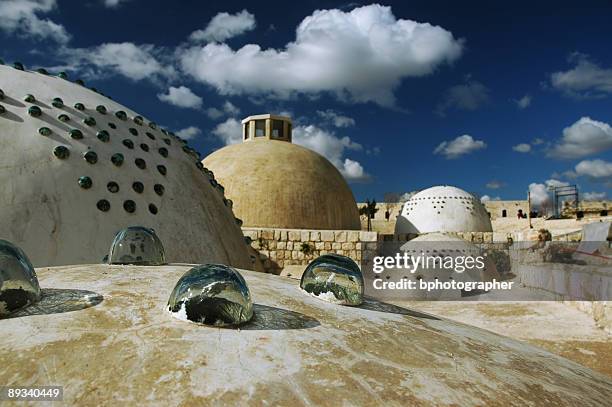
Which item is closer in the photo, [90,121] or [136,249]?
[136,249]

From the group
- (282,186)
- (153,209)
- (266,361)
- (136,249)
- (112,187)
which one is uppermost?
(282,186)

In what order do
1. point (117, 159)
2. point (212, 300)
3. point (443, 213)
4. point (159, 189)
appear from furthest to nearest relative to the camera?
point (443, 213) → point (159, 189) → point (117, 159) → point (212, 300)

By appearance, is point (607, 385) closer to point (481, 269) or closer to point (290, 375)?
point (290, 375)

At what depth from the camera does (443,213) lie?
64.3 feet

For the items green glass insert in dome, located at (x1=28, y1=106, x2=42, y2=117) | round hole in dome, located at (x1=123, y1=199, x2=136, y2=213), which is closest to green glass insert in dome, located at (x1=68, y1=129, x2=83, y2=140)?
green glass insert in dome, located at (x1=28, y1=106, x2=42, y2=117)

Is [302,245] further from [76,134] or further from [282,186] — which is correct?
[76,134]

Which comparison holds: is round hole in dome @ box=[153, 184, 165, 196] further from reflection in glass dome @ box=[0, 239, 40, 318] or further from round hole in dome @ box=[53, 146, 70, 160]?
reflection in glass dome @ box=[0, 239, 40, 318]

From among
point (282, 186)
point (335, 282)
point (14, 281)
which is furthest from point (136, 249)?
point (282, 186)

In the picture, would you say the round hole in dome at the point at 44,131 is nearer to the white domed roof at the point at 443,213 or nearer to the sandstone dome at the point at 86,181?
the sandstone dome at the point at 86,181

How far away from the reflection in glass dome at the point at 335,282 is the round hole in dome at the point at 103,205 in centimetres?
273

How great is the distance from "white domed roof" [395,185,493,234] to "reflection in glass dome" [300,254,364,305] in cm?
1758

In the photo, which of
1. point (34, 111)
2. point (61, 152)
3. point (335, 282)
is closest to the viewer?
point (335, 282)

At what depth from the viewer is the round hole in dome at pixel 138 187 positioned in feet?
15.1

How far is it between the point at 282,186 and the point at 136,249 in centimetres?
1279
